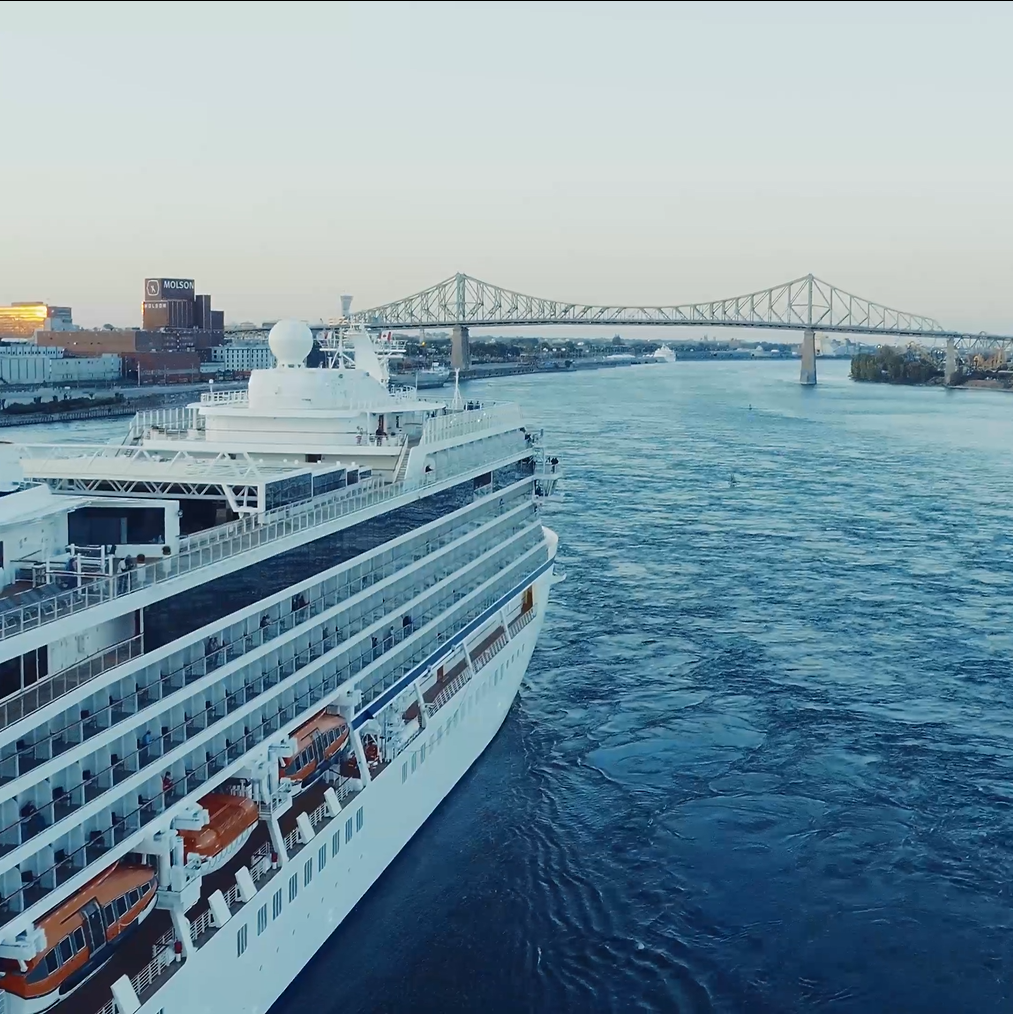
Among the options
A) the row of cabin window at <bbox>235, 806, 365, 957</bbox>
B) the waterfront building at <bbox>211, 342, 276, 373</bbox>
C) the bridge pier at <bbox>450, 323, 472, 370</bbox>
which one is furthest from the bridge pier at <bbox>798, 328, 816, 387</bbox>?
the row of cabin window at <bbox>235, 806, 365, 957</bbox>

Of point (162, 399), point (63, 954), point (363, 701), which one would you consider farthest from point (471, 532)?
point (162, 399)

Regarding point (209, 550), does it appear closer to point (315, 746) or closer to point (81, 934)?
point (315, 746)

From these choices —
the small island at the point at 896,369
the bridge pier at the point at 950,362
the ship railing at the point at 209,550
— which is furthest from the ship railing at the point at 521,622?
the small island at the point at 896,369

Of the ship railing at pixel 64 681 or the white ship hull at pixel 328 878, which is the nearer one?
the ship railing at pixel 64 681

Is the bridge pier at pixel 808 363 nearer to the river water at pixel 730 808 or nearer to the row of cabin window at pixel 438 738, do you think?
the river water at pixel 730 808

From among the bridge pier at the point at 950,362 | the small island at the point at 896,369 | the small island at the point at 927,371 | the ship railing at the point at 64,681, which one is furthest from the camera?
the small island at the point at 896,369

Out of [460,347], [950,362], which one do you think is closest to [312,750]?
[460,347]
